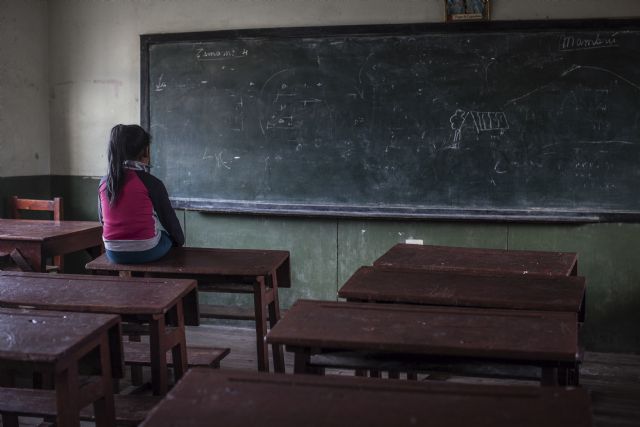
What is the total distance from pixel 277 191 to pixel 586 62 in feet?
6.77

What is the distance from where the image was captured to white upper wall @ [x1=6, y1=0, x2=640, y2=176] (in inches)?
187

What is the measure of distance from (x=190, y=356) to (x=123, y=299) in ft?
3.33

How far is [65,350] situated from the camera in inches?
75.5

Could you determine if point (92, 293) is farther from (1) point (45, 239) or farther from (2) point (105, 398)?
(1) point (45, 239)

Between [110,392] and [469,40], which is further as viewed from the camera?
[469,40]

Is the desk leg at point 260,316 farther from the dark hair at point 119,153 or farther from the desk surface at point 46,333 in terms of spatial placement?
the desk surface at point 46,333

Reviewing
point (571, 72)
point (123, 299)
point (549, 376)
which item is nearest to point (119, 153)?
point (123, 299)

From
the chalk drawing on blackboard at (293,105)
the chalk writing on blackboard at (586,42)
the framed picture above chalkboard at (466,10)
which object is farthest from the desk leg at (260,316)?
the chalk writing on blackboard at (586,42)

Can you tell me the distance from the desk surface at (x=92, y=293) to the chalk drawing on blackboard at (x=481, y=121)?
7.58 ft

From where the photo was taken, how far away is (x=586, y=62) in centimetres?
431

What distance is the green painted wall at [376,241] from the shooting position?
441cm

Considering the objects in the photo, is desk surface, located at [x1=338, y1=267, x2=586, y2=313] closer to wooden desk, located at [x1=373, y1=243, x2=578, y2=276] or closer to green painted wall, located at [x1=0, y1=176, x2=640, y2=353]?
wooden desk, located at [x1=373, y1=243, x2=578, y2=276]

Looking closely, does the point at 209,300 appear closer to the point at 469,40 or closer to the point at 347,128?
the point at 347,128

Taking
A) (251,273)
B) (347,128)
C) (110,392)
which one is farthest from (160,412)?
(347,128)
